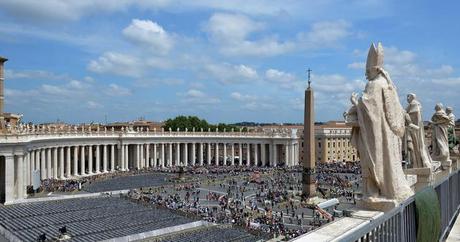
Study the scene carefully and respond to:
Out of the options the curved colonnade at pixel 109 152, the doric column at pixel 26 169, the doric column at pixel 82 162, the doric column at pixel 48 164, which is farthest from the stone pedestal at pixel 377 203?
the doric column at pixel 82 162

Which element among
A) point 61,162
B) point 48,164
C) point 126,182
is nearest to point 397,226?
point 126,182

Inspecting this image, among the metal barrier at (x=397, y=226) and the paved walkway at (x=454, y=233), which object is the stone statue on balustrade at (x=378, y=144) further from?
the paved walkway at (x=454, y=233)

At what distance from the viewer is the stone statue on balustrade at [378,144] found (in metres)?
6.66

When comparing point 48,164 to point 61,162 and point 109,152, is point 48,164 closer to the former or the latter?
point 61,162

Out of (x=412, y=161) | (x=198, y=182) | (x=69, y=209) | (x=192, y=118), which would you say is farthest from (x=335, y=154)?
(x=412, y=161)

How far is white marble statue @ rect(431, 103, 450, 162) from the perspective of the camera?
1341cm

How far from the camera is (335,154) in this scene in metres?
114

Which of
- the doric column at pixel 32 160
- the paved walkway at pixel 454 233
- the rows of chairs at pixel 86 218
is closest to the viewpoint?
the paved walkway at pixel 454 233

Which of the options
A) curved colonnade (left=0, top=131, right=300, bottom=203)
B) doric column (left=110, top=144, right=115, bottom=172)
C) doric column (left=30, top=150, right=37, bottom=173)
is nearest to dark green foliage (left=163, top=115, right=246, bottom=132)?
curved colonnade (left=0, top=131, right=300, bottom=203)

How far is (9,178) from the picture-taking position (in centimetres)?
4738

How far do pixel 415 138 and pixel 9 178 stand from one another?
4475 centimetres

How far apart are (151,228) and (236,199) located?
1731 cm

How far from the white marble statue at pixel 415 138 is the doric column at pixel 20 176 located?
44459 mm

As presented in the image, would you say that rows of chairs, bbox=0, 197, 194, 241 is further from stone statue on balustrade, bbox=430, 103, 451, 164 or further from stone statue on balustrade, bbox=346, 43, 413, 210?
stone statue on balustrade, bbox=346, 43, 413, 210
